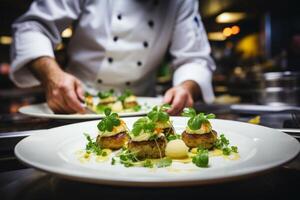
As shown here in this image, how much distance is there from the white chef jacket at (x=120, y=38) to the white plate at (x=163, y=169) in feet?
3.55

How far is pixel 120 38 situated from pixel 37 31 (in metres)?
0.60

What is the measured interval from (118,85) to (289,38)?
7.92m

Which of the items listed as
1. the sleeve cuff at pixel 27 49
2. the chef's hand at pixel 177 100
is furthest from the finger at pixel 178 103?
the sleeve cuff at pixel 27 49

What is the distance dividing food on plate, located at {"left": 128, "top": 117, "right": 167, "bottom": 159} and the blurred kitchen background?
0.76m

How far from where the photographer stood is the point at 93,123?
1.40 meters

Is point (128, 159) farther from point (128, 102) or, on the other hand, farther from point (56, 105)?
point (128, 102)

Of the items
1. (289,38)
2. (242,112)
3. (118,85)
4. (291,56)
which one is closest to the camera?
(242,112)

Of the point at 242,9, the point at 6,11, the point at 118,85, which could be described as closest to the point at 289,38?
the point at 242,9

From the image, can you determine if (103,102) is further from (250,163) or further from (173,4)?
(250,163)

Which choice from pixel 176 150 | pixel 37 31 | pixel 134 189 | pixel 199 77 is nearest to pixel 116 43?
pixel 37 31

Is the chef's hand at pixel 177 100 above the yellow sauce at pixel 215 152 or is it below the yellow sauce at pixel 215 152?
above

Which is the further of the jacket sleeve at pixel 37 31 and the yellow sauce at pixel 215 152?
the jacket sleeve at pixel 37 31

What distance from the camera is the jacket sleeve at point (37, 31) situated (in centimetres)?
211

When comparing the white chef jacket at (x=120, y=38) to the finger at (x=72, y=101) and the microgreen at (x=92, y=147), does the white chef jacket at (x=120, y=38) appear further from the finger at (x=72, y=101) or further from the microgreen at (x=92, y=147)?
the microgreen at (x=92, y=147)
